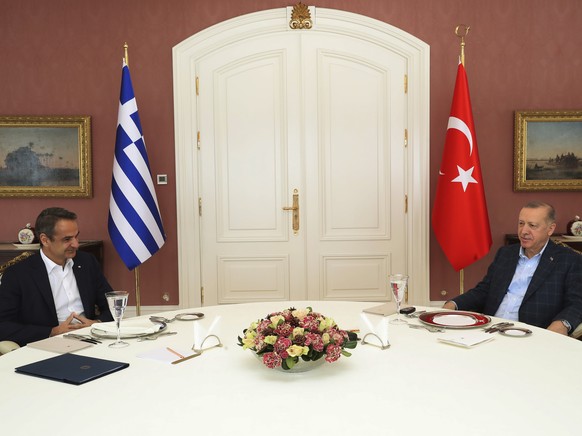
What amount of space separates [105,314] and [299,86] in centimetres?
287

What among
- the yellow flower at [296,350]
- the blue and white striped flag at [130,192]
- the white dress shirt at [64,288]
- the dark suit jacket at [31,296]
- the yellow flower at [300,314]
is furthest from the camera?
the blue and white striped flag at [130,192]

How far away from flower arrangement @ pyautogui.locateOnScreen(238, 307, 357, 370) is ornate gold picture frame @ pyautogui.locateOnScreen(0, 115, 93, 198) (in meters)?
3.71

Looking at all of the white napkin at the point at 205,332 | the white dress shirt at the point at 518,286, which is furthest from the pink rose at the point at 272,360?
the white dress shirt at the point at 518,286

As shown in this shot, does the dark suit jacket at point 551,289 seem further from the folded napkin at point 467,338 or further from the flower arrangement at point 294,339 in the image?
the flower arrangement at point 294,339

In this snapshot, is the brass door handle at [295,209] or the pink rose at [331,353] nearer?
the pink rose at [331,353]

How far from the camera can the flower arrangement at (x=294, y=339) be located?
1534 millimetres

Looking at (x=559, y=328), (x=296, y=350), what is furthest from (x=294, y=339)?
(x=559, y=328)

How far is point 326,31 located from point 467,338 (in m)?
3.57

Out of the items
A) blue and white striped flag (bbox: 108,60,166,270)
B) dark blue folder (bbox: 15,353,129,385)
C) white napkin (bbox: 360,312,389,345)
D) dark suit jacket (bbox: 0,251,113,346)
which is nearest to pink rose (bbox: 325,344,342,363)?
white napkin (bbox: 360,312,389,345)

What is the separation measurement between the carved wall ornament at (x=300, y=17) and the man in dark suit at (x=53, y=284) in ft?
9.24

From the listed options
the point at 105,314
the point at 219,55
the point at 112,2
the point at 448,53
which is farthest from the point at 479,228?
the point at 112,2

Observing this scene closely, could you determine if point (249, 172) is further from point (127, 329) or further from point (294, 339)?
point (294, 339)

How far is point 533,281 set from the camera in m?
2.74

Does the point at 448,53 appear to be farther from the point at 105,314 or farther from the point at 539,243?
the point at 105,314
